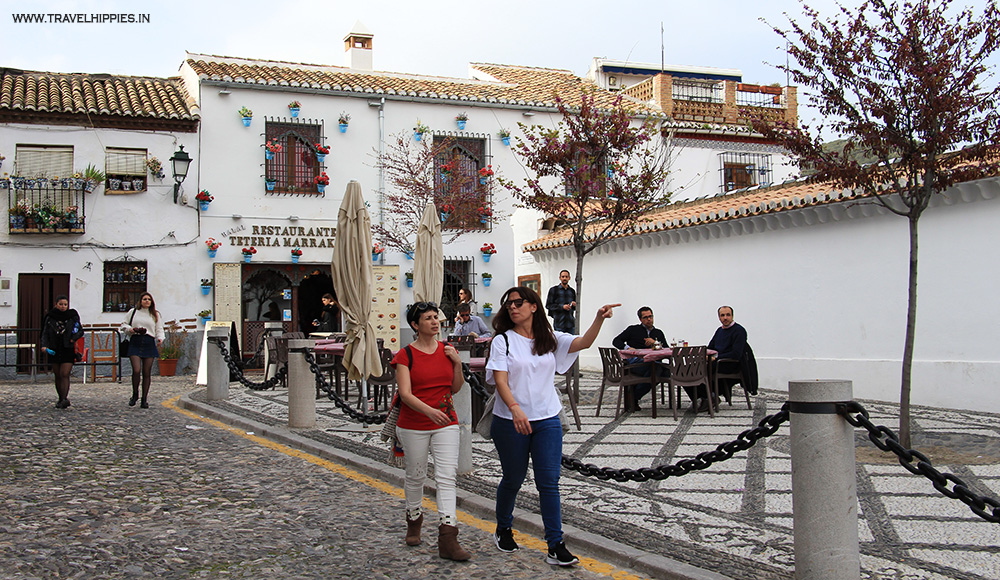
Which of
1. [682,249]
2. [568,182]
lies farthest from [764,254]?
[568,182]

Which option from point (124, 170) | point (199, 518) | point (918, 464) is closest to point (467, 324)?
point (199, 518)

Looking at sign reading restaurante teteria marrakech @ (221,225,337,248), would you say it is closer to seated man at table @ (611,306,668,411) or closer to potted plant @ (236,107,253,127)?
potted plant @ (236,107,253,127)

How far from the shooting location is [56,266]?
1862 centimetres

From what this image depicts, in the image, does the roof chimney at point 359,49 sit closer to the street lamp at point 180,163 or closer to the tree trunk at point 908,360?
the street lamp at point 180,163

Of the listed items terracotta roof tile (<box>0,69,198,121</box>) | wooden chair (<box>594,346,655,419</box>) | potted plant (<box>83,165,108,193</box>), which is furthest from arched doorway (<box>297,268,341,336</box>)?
wooden chair (<box>594,346,655,419</box>)

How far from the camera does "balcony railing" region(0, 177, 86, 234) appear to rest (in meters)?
18.3

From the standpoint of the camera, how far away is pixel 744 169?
2389cm

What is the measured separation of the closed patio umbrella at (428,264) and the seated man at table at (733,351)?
11.7 feet

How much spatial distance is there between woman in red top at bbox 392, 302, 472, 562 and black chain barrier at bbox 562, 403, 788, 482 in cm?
91

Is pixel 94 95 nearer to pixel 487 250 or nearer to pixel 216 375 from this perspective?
pixel 487 250

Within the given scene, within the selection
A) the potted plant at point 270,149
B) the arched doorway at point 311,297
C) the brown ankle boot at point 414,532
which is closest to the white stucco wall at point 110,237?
the potted plant at point 270,149

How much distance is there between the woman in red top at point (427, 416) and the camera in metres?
4.95

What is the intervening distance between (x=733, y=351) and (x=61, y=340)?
29.4ft

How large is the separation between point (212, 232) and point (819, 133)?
1501 cm
